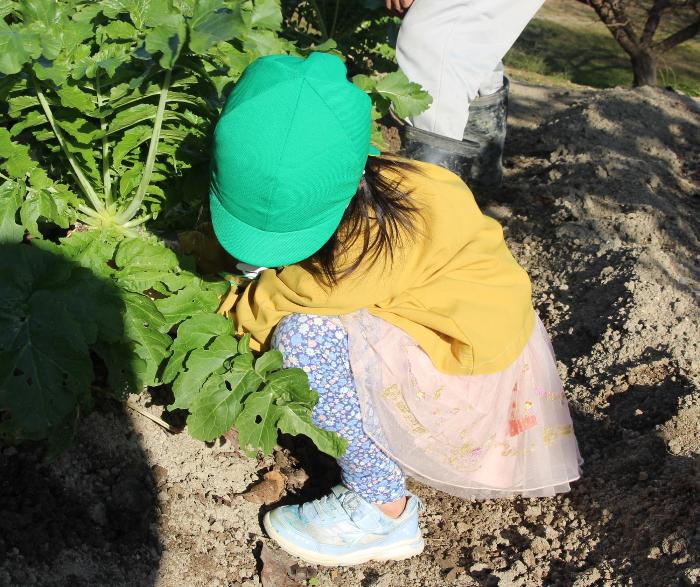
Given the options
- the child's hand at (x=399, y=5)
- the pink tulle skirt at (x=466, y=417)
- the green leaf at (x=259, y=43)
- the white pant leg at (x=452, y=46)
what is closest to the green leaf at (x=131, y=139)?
the green leaf at (x=259, y=43)

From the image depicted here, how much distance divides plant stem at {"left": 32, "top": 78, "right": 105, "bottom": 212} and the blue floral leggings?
68cm

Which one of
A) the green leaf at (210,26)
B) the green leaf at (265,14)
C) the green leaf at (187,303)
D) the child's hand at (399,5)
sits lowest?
the green leaf at (187,303)

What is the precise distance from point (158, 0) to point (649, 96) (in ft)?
12.5

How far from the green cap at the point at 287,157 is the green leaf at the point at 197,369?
32 centimetres

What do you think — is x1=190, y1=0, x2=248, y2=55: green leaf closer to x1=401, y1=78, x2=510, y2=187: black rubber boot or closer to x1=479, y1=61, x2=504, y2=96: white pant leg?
x1=401, y1=78, x2=510, y2=187: black rubber boot

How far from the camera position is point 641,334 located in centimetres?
323

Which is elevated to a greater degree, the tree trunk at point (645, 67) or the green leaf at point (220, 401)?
the green leaf at point (220, 401)

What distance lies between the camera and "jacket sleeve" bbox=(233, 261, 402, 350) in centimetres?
217

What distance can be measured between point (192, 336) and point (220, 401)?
191 millimetres

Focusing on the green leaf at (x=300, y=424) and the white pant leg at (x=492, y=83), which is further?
the white pant leg at (x=492, y=83)

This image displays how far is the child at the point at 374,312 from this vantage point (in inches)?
75.9

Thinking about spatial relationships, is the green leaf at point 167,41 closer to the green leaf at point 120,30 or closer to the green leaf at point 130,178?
the green leaf at point 120,30

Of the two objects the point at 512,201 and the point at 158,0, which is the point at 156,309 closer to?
the point at 158,0

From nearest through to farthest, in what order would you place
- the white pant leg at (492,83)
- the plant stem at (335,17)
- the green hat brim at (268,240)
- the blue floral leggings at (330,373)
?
the green hat brim at (268,240)
the blue floral leggings at (330,373)
the white pant leg at (492,83)
the plant stem at (335,17)
